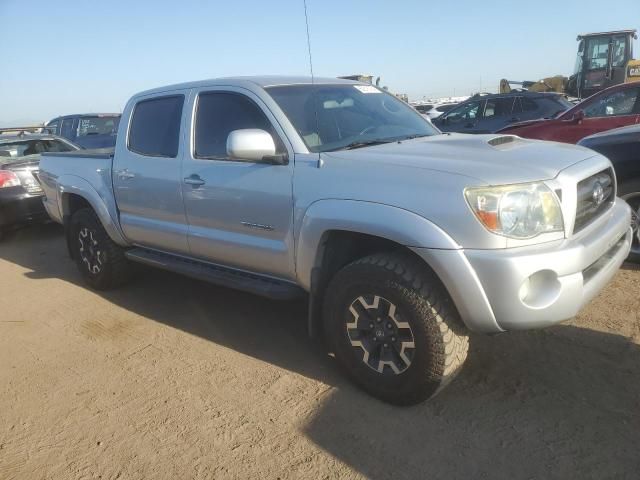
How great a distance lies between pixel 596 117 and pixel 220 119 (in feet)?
18.3

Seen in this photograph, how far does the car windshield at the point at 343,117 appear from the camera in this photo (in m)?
3.37

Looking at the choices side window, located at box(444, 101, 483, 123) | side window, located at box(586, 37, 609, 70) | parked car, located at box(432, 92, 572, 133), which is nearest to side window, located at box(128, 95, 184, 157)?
parked car, located at box(432, 92, 572, 133)

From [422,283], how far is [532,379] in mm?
1006

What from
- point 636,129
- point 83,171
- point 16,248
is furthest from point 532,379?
point 16,248

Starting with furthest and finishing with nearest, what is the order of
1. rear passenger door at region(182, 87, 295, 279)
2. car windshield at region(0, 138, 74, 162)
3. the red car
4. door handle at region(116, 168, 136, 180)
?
car windshield at region(0, 138, 74, 162) → the red car → door handle at region(116, 168, 136, 180) → rear passenger door at region(182, 87, 295, 279)

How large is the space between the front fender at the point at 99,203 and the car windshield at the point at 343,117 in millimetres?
2033

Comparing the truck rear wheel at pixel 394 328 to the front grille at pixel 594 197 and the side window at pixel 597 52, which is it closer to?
the front grille at pixel 594 197

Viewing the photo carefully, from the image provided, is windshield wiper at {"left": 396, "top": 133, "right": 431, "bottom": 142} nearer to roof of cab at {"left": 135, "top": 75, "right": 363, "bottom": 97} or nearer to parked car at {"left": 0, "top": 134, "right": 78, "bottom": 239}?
roof of cab at {"left": 135, "top": 75, "right": 363, "bottom": 97}

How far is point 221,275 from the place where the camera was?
377cm

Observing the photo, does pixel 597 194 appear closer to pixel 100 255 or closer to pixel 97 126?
pixel 100 255

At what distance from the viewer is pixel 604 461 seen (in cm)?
237

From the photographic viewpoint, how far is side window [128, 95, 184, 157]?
408 cm

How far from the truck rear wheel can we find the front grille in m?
→ 0.83

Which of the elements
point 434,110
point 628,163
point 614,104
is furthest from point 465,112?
point 434,110
